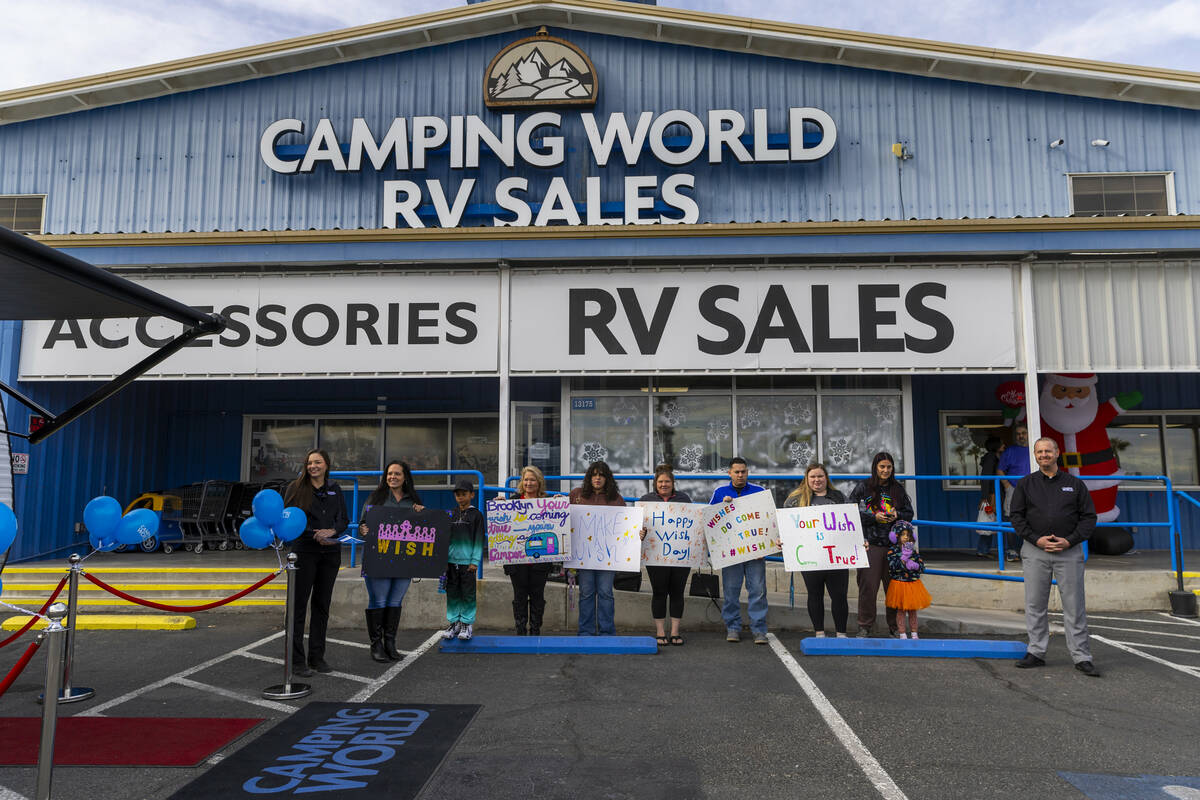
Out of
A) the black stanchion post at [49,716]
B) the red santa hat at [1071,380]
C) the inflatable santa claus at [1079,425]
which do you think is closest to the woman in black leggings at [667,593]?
the black stanchion post at [49,716]

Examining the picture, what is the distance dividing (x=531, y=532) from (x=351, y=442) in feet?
26.0

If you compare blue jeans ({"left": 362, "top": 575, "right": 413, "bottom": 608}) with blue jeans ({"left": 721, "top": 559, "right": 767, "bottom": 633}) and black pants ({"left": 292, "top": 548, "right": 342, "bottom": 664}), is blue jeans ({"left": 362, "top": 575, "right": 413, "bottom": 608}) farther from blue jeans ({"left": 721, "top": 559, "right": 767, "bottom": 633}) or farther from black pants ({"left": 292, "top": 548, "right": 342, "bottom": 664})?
blue jeans ({"left": 721, "top": 559, "right": 767, "bottom": 633})

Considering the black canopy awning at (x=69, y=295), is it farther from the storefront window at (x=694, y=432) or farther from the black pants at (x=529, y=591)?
the storefront window at (x=694, y=432)

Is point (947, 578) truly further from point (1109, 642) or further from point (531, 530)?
point (531, 530)

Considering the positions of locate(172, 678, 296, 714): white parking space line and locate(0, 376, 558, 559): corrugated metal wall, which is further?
locate(0, 376, 558, 559): corrugated metal wall

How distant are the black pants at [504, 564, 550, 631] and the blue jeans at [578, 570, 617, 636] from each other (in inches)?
15.3

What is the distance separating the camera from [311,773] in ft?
13.5

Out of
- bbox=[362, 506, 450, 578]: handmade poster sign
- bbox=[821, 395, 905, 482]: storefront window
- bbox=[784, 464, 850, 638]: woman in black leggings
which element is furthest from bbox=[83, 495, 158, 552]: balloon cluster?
bbox=[821, 395, 905, 482]: storefront window

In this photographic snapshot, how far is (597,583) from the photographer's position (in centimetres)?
728

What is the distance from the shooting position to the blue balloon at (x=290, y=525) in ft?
19.7

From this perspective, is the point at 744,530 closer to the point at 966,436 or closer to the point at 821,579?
the point at 821,579

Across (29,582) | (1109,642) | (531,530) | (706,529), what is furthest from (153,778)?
(1109,642)

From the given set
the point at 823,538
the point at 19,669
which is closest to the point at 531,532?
the point at 823,538

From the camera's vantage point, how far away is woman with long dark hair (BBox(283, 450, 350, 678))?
6238 mm
